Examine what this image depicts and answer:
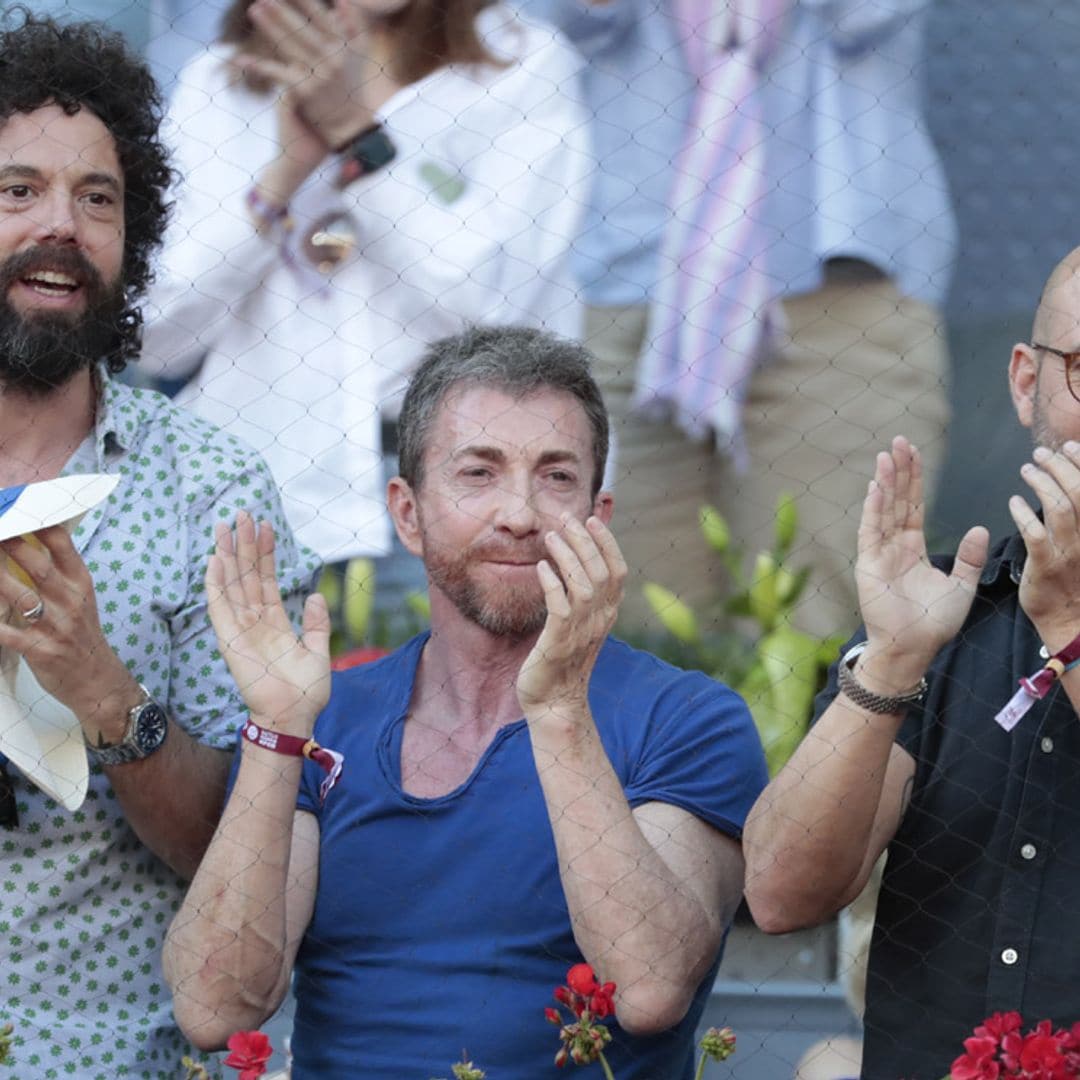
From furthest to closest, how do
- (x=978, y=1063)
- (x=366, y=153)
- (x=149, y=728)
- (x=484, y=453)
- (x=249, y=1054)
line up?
(x=366, y=153)
(x=484, y=453)
(x=149, y=728)
(x=249, y=1054)
(x=978, y=1063)

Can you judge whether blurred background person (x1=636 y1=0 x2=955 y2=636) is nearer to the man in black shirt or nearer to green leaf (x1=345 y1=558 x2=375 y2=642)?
green leaf (x1=345 y1=558 x2=375 y2=642)

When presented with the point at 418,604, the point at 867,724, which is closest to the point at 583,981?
the point at 867,724

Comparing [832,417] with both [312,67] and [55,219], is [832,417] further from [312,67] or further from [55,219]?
[55,219]

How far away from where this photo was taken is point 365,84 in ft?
11.0

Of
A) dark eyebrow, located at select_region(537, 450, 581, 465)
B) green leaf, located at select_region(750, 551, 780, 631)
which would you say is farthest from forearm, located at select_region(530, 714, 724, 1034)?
green leaf, located at select_region(750, 551, 780, 631)

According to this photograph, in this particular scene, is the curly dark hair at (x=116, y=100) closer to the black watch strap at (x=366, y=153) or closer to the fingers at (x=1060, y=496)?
the black watch strap at (x=366, y=153)

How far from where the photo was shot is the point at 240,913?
2.07 meters

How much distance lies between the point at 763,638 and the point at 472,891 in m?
1.35

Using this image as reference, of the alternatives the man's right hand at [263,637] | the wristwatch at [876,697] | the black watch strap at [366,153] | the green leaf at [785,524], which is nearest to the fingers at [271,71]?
the black watch strap at [366,153]

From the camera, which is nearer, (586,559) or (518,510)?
(586,559)

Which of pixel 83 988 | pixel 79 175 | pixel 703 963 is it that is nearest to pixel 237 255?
pixel 79 175

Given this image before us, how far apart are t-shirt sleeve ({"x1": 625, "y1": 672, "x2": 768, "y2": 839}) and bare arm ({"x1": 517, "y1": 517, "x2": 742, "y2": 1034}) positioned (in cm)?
12

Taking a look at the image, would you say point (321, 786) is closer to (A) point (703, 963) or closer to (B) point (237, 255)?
(A) point (703, 963)

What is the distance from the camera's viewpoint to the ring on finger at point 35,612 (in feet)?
6.75
